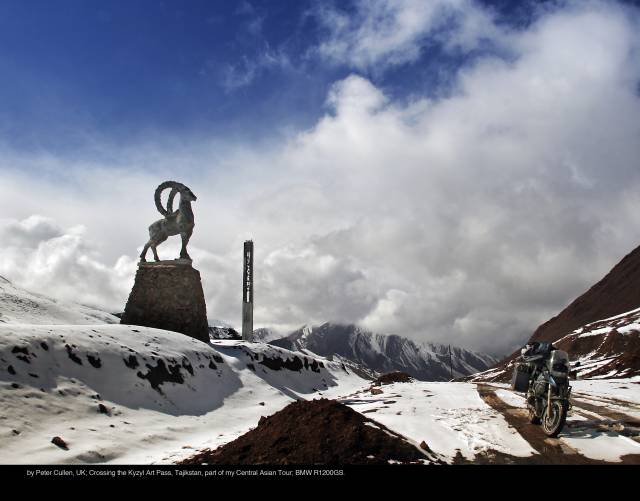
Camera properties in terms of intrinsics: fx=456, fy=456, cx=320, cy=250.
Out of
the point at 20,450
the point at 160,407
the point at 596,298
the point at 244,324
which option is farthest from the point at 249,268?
the point at 596,298

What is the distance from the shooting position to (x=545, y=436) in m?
9.03

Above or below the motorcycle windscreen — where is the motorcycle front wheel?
below

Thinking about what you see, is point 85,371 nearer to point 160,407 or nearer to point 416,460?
point 160,407

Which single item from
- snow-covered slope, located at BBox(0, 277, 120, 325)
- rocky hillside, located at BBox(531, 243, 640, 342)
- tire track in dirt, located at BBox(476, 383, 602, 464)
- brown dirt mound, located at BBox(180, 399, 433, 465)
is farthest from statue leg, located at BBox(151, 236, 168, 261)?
rocky hillside, located at BBox(531, 243, 640, 342)

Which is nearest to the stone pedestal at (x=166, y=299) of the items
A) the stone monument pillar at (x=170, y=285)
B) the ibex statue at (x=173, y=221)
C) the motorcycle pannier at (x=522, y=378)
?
the stone monument pillar at (x=170, y=285)

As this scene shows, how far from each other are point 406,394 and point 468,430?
7.12 metres

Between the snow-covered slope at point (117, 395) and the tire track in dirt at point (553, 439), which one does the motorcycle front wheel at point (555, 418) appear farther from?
the snow-covered slope at point (117, 395)

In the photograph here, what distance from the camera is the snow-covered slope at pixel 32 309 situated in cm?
2872

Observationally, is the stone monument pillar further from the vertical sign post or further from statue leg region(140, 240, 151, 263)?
the vertical sign post

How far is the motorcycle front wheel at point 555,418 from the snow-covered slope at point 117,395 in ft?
24.5

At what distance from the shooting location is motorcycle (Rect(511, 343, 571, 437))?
8734 millimetres

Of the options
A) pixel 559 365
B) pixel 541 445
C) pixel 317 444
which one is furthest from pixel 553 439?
pixel 317 444

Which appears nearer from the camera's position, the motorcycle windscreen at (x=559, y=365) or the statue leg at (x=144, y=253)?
the motorcycle windscreen at (x=559, y=365)

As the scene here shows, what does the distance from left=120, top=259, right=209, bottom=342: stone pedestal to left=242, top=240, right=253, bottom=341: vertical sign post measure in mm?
12716
